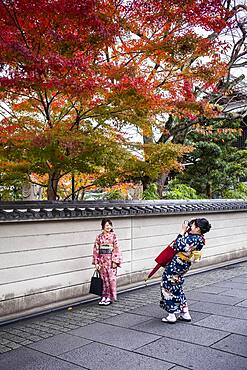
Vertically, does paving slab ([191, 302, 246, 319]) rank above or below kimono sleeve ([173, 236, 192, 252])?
below

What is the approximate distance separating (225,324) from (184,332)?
2.35 feet

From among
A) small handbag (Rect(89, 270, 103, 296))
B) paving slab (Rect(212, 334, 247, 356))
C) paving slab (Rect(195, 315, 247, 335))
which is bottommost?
paving slab (Rect(195, 315, 247, 335))

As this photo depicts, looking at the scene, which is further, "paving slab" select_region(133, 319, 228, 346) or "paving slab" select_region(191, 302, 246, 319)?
"paving slab" select_region(191, 302, 246, 319)

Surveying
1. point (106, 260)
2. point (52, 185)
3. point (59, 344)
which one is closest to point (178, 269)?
point (106, 260)

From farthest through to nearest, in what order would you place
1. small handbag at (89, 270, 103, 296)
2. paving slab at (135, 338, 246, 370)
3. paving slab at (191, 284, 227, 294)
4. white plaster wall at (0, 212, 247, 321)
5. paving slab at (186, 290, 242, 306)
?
paving slab at (191, 284, 227, 294) → paving slab at (186, 290, 242, 306) → small handbag at (89, 270, 103, 296) → white plaster wall at (0, 212, 247, 321) → paving slab at (135, 338, 246, 370)

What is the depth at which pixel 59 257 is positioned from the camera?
23.7 ft

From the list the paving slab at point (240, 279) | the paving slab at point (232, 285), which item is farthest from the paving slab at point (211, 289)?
the paving slab at point (240, 279)

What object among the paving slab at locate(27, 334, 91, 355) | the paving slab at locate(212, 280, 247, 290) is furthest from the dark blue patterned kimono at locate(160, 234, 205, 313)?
the paving slab at locate(212, 280, 247, 290)

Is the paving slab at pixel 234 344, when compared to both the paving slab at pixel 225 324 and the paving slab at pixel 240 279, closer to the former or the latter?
the paving slab at pixel 225 324

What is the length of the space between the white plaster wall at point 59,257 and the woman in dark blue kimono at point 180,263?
197cm

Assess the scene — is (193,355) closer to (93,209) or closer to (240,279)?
(93,209)

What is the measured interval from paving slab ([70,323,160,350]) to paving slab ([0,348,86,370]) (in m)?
0.79

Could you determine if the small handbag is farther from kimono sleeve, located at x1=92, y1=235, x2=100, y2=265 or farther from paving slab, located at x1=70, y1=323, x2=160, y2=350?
paving slab, located at x1=70, y1=323, x2=160, y2=350

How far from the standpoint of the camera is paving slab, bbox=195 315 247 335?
5625 millimetres
